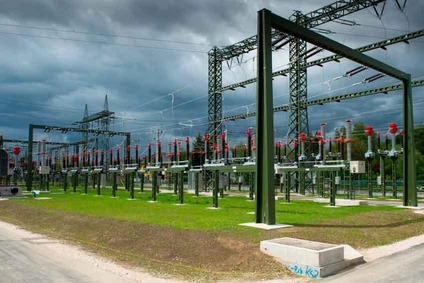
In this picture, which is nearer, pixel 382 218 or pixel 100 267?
pixel 100 267

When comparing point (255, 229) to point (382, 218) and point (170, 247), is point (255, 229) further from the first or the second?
point (382, 218)

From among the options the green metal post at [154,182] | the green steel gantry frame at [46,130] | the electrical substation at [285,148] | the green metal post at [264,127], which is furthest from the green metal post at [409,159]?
the green steel gantry frame at [46,130]

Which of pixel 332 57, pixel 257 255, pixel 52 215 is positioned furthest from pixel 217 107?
pixel 257 255

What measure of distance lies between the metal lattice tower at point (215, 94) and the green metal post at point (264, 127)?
34516 mm

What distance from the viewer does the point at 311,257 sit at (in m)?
10.2

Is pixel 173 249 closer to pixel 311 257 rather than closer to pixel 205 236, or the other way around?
pixel 205 236

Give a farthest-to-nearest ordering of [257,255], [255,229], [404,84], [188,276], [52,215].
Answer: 1. [404,84]
2. [52,215]
3. [255,229]
4. [257,255]
5. [188,276]

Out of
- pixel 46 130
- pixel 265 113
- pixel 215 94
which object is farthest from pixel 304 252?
pixel 46 130

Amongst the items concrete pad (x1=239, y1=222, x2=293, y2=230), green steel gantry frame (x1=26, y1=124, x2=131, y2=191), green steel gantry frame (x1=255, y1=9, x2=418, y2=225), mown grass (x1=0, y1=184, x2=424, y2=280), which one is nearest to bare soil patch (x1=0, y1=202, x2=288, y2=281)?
mown grass (x1=0, y1=184, x2=424, y2=280)

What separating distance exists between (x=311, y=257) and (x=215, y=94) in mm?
43162

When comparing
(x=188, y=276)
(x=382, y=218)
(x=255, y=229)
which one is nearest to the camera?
(x=188, y=276)

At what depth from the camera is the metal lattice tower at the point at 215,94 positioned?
170 ft

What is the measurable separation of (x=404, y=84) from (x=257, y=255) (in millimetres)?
19747

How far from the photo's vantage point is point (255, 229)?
48.4ft
